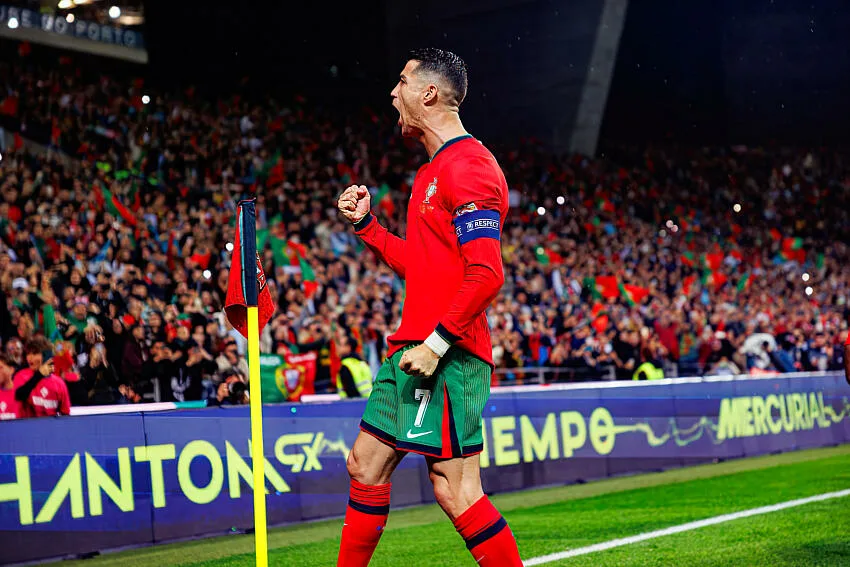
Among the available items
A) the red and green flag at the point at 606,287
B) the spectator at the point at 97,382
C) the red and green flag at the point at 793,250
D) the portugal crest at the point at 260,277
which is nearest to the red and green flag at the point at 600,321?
Answer: the red and green flag at the point at 606,287

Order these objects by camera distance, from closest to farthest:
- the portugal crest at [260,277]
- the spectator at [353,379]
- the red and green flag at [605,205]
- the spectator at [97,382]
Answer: the portugal crest at [260,277]
the spectator at [97,382]
the spectator at [353,379]
the red and green flag at [605,205]

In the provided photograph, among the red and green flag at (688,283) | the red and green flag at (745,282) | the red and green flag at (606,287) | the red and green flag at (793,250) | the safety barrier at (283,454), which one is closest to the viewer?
the safety barrier at (283,454)

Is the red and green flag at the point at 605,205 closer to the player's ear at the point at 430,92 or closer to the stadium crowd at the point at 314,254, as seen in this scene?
the stadium crowd at the point at 314,254

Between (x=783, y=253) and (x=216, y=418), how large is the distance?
74.1 feet

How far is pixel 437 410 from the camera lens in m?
3.94

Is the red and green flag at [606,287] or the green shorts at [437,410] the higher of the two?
the red and green flag at [606,287]

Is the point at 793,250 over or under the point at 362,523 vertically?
over

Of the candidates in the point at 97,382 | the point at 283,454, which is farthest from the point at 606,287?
the point at 283,454

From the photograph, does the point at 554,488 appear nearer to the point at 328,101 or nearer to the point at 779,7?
the point at 328,101

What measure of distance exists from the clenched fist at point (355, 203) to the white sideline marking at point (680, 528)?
3.00 meters

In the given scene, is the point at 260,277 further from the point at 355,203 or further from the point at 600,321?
the point at 600,321

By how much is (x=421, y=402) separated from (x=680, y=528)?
4.84 meters

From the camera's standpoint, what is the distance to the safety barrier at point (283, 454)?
7.92 metres

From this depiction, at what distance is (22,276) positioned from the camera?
12.6m
